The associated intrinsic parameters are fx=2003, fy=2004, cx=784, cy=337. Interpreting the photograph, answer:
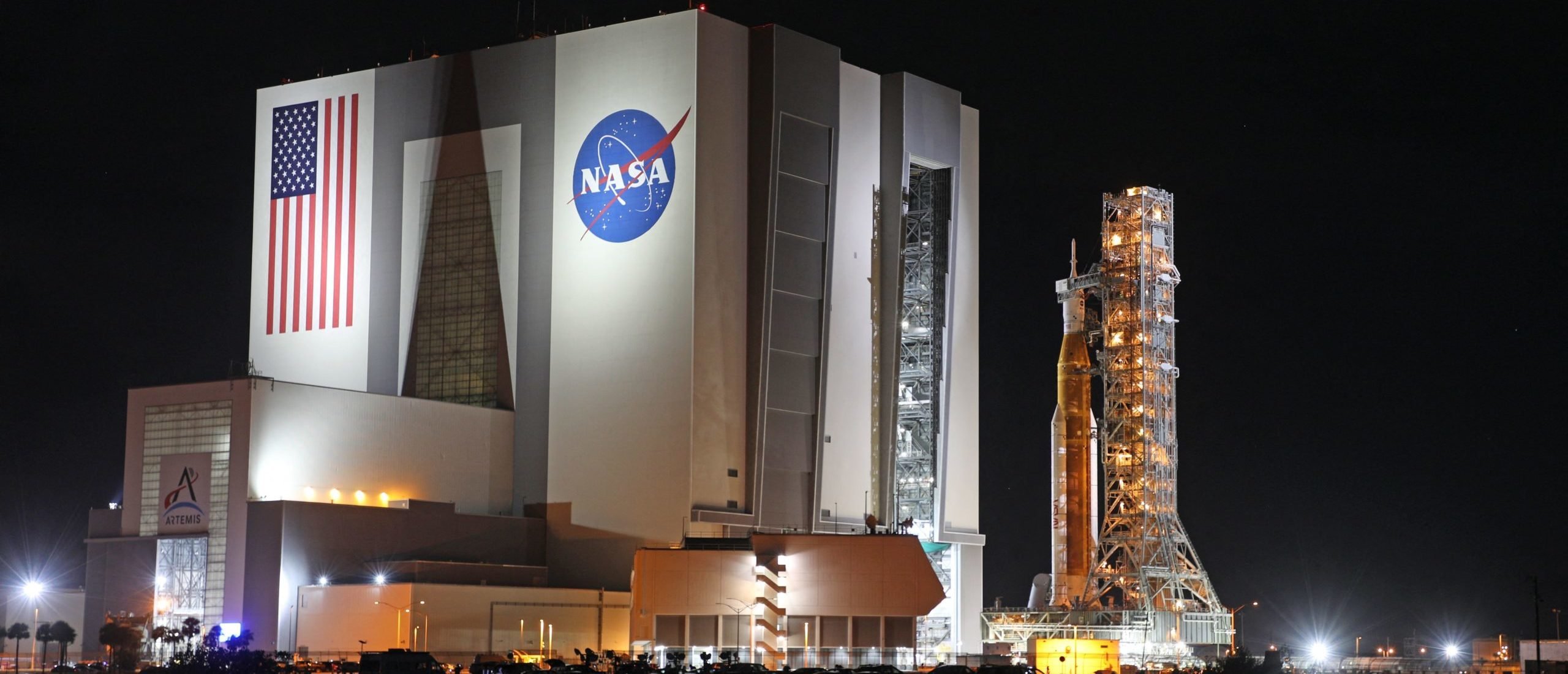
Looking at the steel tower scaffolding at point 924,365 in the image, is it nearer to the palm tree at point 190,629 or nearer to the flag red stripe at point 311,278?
the flag red stripe at point 311,278

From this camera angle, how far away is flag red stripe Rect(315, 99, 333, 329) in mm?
97062

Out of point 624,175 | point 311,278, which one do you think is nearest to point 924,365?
point 624,175

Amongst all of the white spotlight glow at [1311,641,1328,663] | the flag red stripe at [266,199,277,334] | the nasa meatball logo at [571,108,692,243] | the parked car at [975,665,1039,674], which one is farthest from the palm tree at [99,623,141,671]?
the white spotlight glow at [1311,641,1328,663]

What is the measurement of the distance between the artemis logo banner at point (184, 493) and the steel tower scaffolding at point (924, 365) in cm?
3162

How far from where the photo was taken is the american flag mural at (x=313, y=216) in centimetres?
9650

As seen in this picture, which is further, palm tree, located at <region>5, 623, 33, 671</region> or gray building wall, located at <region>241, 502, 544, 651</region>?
gray building wall, located at <region>241, 502, 544, 651</region>

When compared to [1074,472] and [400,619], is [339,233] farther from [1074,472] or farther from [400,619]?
[1074,472]

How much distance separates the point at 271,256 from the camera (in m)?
99.0

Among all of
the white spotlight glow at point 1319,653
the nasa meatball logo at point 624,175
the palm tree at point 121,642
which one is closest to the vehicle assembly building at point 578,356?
the nasa meatball logo at point 624,175

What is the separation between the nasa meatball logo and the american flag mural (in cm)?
1440

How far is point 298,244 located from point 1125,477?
41.4 m

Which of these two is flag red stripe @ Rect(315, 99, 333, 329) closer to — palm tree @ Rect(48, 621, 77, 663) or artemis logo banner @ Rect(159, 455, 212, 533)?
artemis logo banner @ Rect(159, 455, 212, 533)

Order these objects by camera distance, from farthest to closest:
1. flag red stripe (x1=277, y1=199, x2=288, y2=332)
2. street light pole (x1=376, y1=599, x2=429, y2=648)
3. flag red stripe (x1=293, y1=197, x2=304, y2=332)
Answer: flag red stripe (x1=277, y1=199, x2=288, y2=332) → flag red stripe (x1=293, y1=197, x2=304, y2=332) → street light pole (x1=376, y1=599, x2=429, y2=648)

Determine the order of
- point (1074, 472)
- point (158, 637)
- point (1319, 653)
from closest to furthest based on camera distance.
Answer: point (158, 637)
point (1074, 472)
point (1319, 653)
